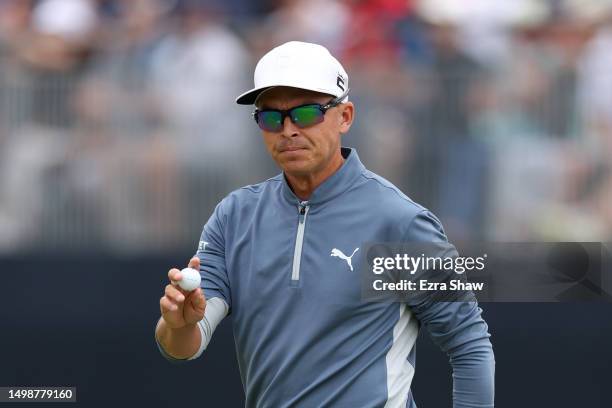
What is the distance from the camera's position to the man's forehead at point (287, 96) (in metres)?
4.16

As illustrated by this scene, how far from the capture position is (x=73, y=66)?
781cm

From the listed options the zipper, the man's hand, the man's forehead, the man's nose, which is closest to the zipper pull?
the zipper

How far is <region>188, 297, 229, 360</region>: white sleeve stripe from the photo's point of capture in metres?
4.10

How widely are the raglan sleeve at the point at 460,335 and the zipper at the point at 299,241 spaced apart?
364 mm

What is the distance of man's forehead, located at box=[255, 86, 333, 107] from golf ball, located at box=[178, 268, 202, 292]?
737 mm

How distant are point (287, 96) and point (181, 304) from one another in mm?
823

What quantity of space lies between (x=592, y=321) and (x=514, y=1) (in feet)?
7.65

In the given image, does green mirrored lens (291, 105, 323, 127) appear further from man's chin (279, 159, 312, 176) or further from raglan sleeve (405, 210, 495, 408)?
raglan sleeve (405, 210, 495, 408)

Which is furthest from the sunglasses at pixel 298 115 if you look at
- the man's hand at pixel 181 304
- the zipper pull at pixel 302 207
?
the man's hand at pixel 181 304

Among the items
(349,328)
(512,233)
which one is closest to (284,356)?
(349,328)

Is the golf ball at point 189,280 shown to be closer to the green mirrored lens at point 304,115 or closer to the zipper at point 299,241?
the zipper at point 299,241

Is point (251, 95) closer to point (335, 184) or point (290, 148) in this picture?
point (290, 148)

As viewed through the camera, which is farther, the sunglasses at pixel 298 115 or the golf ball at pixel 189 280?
the sunglasses at pixel 298 115

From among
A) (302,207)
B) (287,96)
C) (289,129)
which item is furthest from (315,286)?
(287,96)
